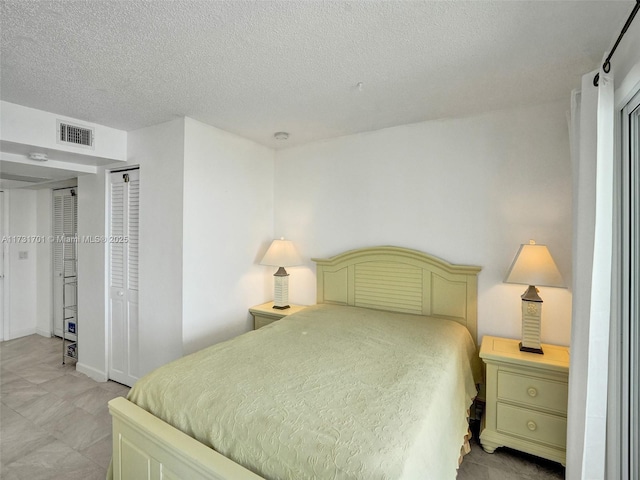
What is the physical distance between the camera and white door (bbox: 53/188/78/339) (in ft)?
13.1

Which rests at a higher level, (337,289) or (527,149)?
(527,149)

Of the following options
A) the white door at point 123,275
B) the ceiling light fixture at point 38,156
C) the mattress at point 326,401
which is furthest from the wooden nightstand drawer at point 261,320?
the ceiling light fixture at point 38,156

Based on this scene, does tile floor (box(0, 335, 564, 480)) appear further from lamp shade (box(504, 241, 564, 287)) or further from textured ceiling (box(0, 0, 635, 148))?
textured ceiling (box(0, 0, 635, 148))

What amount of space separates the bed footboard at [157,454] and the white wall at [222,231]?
3.66 ft

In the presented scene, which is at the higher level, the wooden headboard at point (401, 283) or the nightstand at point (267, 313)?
the wooden headboard at point (401, 283)

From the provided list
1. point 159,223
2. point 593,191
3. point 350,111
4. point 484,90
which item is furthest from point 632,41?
point 159,223

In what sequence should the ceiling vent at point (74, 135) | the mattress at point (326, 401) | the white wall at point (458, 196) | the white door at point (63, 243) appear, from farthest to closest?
the white door at point (63, 243) → the ceiling vent at point (74, 135) → the white wall at point (458, 196) → the mattress at point (326, 401)

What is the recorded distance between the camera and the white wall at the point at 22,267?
14.2 ft

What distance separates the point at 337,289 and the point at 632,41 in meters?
2.51

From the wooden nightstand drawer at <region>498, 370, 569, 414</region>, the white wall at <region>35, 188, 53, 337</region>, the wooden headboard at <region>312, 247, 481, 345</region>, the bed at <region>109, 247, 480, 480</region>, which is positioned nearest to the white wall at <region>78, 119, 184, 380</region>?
the bed at <region>109, 247, 480, 480</region>

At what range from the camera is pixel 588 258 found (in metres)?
1.42

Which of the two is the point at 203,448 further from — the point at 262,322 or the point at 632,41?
the point at 632,41

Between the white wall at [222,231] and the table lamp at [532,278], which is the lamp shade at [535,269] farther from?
the white wall at [222,231]

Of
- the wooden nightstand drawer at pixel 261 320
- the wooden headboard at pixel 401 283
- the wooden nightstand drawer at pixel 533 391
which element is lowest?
the wooden nightstand drawer at pixel 533 391
